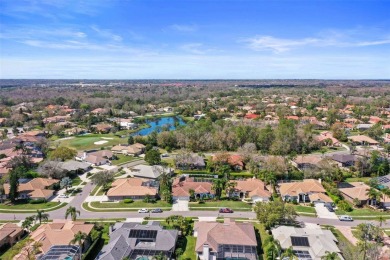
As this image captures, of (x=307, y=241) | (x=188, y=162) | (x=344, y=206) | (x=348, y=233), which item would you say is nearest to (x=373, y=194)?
(x=344, y=206)

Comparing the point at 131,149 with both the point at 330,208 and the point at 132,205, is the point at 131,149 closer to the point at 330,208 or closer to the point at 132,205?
the point at 132,205

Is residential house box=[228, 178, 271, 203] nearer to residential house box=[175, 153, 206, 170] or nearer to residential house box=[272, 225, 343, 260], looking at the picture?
residential house box=[272, 225, 343, 260]

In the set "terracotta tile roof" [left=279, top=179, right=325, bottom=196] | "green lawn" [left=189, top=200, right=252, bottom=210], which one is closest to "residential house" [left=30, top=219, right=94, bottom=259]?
"green lawn" [left=189, top=200, right=252, bottom=210]

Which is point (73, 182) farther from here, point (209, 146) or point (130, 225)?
point (209, 146)

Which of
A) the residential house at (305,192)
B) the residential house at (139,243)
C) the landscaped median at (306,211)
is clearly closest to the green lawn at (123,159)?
the residential house at (139,243)

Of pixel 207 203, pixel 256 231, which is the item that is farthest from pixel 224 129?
pixel 256 231

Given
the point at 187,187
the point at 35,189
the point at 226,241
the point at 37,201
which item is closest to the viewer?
the point at 226,241
